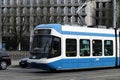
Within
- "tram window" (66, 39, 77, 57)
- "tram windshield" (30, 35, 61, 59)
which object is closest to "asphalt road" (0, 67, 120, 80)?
"tram windshield" (30, 35, 61, 59)

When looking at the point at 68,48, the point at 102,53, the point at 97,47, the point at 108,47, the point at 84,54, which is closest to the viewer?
the point at 68,48

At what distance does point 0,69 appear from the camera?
29828 millimetres

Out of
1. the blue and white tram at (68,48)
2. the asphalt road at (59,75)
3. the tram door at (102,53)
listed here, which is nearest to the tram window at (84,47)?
the blue and white tram at (68,48)

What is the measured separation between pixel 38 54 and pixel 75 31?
3.21m

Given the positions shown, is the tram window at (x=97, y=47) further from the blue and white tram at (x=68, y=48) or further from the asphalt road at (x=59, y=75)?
the asphalt road at (x=59, y=75)

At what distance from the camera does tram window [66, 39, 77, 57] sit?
2542 cm

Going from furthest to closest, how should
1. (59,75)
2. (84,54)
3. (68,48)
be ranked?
1. (84,54)
2. (68,48)
3. (59,75)

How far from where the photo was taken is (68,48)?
25422 millimetres

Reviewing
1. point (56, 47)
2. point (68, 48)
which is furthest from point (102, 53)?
point (56, 47)

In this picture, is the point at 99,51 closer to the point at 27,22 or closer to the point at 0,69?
the point at 0,69

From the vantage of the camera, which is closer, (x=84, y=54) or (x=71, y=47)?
(x=71, y=47)

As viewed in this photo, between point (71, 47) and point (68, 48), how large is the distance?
363mm

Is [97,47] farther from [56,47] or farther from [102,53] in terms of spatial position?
[56,47]

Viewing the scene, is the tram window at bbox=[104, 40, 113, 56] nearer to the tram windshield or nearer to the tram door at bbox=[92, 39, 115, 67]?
the tram door at bbox=[92, 39, 115, 67]
